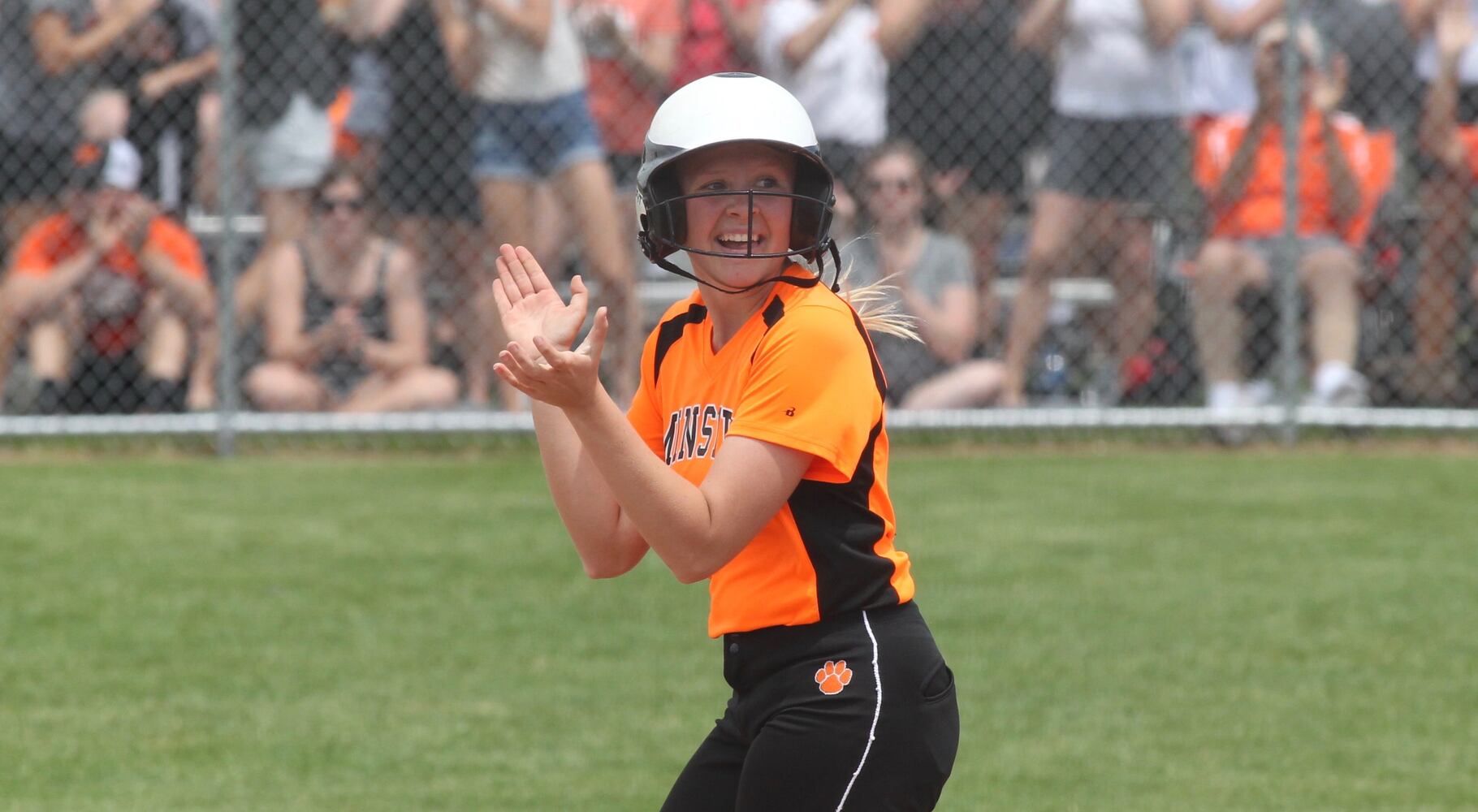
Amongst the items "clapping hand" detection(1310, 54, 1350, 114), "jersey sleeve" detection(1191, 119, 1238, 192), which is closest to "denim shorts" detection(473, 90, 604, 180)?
"jersey sleeve" detection(1191, 119, 1238, 192)

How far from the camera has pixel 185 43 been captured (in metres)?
8.60

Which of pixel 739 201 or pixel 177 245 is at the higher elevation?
pixel 739 201

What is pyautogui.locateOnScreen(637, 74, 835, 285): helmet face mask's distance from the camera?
2.50 m

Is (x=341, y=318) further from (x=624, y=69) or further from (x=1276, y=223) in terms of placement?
(x=1276, y=223)

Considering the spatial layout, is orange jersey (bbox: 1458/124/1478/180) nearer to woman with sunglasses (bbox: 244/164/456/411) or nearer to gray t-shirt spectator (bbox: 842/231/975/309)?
gray t-shirt spectator (bbox: 842/231/975/309)

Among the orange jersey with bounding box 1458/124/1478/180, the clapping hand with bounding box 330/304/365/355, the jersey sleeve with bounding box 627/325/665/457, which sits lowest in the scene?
the clapping hand with bounding box 330/304/365/355

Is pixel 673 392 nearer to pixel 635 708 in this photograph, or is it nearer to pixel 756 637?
pixel 756 637

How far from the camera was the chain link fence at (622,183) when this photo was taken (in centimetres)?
825

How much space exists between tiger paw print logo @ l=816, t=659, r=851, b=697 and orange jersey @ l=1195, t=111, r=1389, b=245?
658 cm

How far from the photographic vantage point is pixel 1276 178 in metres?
8.66

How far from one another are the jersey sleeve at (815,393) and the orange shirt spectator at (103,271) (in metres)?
6.44

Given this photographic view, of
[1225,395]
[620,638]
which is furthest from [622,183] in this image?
[620,638]

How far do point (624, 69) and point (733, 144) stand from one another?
234 inches

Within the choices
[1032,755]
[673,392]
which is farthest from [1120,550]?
[673,392]
